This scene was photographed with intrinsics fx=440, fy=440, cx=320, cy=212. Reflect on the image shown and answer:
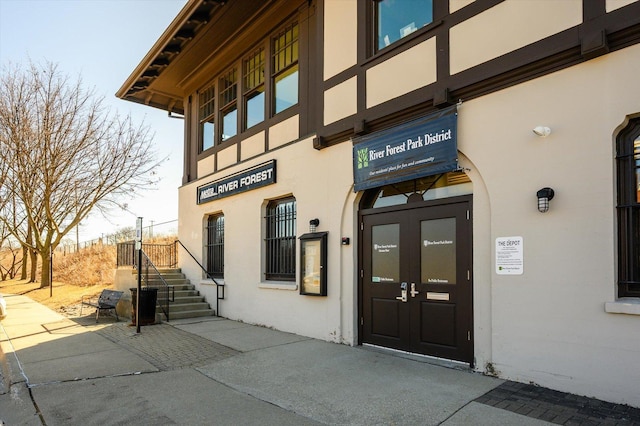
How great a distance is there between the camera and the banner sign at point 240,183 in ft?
32.4

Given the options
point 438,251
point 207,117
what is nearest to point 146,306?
point 207,117

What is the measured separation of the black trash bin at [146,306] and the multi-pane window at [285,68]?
5129 millimetres

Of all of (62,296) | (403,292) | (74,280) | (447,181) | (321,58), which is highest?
(321,58)

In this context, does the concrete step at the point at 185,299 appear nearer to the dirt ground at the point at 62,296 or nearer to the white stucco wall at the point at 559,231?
the dirt ground at the point at 62,296

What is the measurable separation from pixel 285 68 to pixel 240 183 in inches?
116

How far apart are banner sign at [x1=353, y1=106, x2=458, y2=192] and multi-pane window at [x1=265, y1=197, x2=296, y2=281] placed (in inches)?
95.0

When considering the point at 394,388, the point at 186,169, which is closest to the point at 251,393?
the point at 394,388

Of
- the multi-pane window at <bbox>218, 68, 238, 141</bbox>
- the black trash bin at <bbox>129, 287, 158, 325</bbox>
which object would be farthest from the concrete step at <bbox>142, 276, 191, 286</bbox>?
the multi-pane window at <bbox>218, 68, 238, 141</bbox>

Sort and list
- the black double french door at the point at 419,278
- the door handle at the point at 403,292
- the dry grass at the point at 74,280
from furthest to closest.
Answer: the dry grass at the point at 74,280 → the door handle at the point at 403,292 → the black double french door at the point at 419,278

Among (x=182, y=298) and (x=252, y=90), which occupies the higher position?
(x=252, y=90)

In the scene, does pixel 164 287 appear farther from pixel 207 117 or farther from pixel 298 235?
pixel 207 117

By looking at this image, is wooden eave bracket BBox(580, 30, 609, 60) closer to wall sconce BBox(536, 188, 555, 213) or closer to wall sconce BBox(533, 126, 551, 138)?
wall sconce BBox(533, 126, 551, 138)

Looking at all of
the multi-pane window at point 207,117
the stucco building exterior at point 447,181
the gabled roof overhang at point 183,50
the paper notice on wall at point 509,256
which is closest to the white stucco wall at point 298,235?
the stucco building exterior at point 447,181

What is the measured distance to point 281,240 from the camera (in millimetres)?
9852
